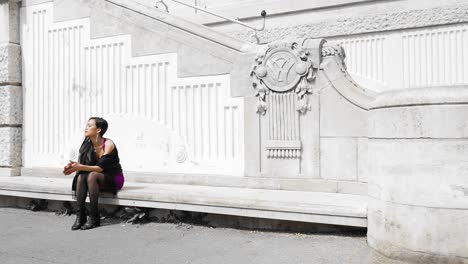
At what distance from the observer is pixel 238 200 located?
470 cm

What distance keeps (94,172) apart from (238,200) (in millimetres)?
1687

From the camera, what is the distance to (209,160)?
20.1 ft

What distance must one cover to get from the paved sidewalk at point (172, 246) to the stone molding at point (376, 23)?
17.2 ft

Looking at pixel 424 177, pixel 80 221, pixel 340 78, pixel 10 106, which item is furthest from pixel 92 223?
pixel 424 177

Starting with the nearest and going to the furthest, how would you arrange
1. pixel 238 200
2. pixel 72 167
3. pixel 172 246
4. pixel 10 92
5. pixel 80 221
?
pixel 172 246
pixel 238 200
pixel 72 167
pixel 80 221
pixel 10 92

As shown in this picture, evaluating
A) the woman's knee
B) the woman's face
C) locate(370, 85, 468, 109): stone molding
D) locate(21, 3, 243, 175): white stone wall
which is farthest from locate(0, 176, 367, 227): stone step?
locate(370, 85, 468, 109): stone molding

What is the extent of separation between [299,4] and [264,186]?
16.3 ft

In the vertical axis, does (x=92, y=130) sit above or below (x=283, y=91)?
below

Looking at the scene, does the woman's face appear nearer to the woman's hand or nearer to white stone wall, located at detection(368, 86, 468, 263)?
the woman's hand

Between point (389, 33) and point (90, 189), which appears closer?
point (90, 189)

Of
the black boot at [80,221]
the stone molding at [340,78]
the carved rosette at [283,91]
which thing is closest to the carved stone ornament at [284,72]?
the carved rosette at [283,91]

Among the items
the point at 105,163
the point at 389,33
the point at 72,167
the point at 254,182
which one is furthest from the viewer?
the point at 389,33

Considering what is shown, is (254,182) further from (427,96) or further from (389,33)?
(389,33)

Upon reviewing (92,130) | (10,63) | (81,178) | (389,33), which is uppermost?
(389,33)
